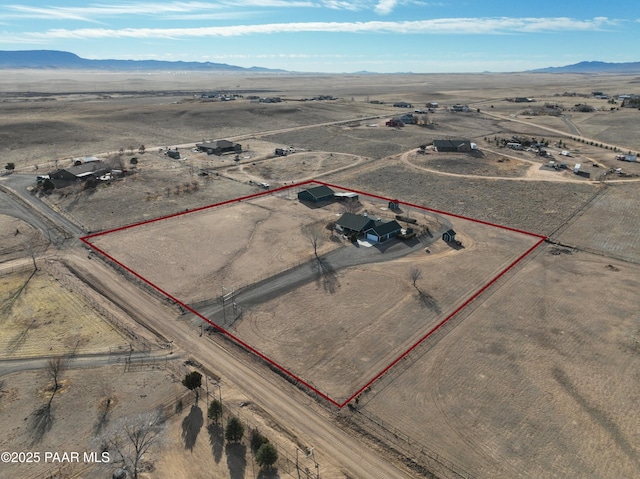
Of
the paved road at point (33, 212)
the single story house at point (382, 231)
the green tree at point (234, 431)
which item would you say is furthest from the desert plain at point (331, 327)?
the single story house at point (382, 231)

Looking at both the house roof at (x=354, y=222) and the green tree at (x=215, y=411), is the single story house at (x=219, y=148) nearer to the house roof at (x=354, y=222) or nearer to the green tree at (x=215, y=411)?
the house roof at (x=354, y=222)

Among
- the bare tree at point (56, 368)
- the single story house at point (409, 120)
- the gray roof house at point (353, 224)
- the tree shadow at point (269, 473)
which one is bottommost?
the tree shadow at point (269, 473)

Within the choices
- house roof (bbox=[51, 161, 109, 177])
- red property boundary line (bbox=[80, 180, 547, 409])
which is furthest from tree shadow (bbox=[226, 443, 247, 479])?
house roof (bbox=[51, 161, 109, 177])

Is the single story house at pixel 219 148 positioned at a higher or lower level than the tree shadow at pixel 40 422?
higher

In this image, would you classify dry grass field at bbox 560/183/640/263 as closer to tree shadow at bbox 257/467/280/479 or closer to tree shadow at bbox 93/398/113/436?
tree shadow at bbox 257/467/280/479

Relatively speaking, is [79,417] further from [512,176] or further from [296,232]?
[512,176]

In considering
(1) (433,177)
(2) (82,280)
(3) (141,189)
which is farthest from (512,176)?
(2) (82,280)
